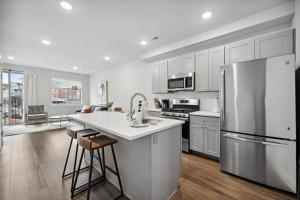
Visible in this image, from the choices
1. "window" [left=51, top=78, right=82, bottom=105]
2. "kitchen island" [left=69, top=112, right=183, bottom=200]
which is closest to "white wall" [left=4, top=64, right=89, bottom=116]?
"window" [left=51, top=78, right=82, bottom=105]

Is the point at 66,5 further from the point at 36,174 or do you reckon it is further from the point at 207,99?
the point at 207,99

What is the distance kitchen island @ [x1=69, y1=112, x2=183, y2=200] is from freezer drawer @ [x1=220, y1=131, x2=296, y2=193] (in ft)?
3.12

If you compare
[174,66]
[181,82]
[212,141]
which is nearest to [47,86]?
[174,66]

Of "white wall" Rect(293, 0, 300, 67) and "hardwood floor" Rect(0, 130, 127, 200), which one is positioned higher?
"white wall" Rect(293, 0, 300, 67)

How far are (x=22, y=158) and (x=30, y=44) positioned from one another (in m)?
3.05

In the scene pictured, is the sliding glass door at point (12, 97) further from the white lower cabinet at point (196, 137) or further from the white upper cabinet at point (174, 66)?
the white lower cabinet at point (196, 137)

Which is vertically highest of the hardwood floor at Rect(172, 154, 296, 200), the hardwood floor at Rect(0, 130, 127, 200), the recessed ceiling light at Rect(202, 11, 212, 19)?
the recessed ceiling light at Rect(202, 11, 212, 19)

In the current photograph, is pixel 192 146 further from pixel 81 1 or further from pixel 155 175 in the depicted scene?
pixel 81 1

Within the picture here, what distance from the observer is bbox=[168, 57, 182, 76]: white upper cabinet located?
3.55m

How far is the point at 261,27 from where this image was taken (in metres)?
2.37

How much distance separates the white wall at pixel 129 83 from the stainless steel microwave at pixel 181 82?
0.30 meters

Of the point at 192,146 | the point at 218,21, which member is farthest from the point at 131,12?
the point at 192,146

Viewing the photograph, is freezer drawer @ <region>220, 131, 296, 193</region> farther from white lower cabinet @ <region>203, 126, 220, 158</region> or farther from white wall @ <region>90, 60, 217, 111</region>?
white wall @ <region>90, 60, 217, 111</region>

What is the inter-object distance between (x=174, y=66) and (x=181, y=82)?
1.73 feet
